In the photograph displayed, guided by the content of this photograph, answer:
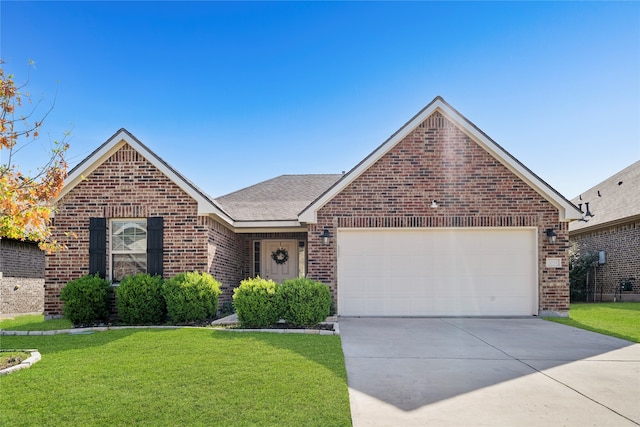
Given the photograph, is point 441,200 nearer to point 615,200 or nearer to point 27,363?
point 27,363

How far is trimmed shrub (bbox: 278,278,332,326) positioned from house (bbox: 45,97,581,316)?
6.75ft

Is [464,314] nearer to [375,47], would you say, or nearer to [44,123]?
[375,47]

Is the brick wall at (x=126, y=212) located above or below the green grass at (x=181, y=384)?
above

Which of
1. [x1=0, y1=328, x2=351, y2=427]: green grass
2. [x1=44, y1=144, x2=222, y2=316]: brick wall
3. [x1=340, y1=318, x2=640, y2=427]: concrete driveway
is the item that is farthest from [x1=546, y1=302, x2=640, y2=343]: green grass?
[x1=44, y1=144, x2=222, y2=316]: brick wall

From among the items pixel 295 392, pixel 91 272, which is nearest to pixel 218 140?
pixel 91 272

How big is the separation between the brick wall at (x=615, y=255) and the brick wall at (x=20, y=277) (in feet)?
69.5

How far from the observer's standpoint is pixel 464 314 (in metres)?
11.9

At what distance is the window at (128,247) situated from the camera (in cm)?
1168

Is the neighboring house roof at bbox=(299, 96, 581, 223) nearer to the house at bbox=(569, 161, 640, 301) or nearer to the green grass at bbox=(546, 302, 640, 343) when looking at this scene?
the green grass at bbox=(546, 302, 640, 343)

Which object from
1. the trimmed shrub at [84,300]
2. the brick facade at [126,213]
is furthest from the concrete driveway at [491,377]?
the trimmed shrub at [84,300]

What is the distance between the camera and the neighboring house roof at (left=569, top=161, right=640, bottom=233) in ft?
58.0

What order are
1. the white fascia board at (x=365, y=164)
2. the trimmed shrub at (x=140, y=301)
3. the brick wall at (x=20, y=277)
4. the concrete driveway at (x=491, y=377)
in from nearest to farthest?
the concrete driveway at (x=491, y=377), the trimmed shrub at (x=140, y=301), the white fascia board at (x=365, y=164), the brick wall at (x=20, y=277)

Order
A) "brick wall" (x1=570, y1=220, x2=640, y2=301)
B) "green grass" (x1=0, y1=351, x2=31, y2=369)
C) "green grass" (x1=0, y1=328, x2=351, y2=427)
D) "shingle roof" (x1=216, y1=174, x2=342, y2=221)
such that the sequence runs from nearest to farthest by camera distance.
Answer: "green grass" (x1=0, y1=328, x2=351, y2=427) < "green grass" (x1=0, y1=351, x2=31, y2=369) < "shingle roof" (x1=216, y1=174, x2=342, y2=221) < "brick wall" (x1=570, y1=220, x2=640, y2=301)

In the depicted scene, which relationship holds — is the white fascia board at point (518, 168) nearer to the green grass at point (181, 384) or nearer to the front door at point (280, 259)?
the front door at point (280, 259)
